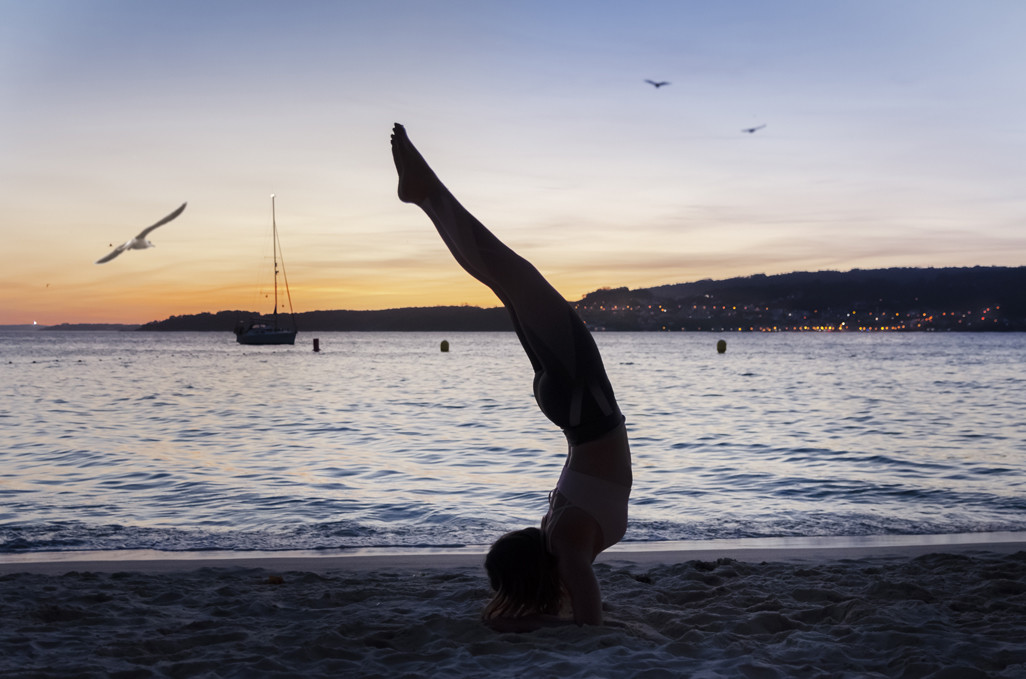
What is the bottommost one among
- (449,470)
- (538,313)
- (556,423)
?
(449,470)

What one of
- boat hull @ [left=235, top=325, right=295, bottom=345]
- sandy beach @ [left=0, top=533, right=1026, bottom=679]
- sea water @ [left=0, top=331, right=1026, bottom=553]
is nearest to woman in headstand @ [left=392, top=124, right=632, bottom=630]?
sandy beach @ [left=0, top=533, right=1026, bottom=679]

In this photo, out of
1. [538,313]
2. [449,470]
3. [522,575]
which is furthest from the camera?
[449,470]

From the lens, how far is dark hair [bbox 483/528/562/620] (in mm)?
4227

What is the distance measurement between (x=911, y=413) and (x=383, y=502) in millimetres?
18352

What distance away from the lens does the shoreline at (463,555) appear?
6.52 metres

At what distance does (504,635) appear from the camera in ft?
14.1

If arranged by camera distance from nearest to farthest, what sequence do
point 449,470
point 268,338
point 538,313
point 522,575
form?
point 538,313
point 522,575
point 449,470
point 268,338

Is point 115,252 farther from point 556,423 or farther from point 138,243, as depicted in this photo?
point 556,423

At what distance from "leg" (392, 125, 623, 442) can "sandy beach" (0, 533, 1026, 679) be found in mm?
1236

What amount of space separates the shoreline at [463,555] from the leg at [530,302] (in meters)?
3.02

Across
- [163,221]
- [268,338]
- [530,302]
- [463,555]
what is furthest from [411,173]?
[268,338]

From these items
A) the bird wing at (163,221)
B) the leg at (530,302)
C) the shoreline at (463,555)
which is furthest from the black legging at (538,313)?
the shoreline at (463,555)

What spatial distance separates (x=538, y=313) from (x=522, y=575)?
1.49m

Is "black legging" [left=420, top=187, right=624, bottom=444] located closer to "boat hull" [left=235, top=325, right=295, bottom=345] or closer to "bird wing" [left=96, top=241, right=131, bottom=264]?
"bird wing" [left=96, top=241, right=131, bottom=264]
